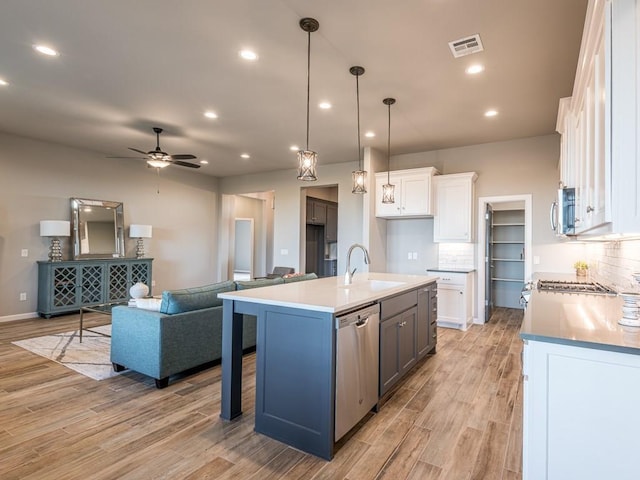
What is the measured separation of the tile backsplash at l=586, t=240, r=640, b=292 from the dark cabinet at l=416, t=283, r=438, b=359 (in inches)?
61.3

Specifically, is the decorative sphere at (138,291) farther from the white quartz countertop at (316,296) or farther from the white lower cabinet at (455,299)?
the white lower cabinet at (455,299)

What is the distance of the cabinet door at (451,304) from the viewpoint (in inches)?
204

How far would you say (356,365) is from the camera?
2.29 meters

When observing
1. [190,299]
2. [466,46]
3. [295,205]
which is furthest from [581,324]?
[295,205]

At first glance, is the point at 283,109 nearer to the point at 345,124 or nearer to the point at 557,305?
the point at 345,124

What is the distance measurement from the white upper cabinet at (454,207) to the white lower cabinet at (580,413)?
14.0ft

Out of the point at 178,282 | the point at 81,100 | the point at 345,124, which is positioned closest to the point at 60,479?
the point at 81,100

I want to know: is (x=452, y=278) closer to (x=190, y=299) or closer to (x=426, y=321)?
(x=426, y=321)

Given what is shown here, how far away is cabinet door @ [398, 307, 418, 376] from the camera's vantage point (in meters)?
3.04

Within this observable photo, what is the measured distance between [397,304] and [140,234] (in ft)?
18.5

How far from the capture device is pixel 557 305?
2127mm

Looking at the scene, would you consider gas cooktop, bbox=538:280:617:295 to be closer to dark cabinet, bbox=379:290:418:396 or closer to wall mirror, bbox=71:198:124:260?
dark cabinet, bbox=379:290:418:396

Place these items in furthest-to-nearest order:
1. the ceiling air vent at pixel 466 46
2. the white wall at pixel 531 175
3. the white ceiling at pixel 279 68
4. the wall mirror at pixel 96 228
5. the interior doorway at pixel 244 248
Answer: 1. the interior doorway at pixel 244 248
2. the wall mirror at pixel 96 228
3. the white wall at pixel 531 175
4. the ceiling air vent at pixel 466 46
5. the white ceiling at pixel 279 68

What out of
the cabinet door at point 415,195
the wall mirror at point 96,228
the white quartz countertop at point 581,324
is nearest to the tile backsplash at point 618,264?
the white quartz countertop at point 581,324
